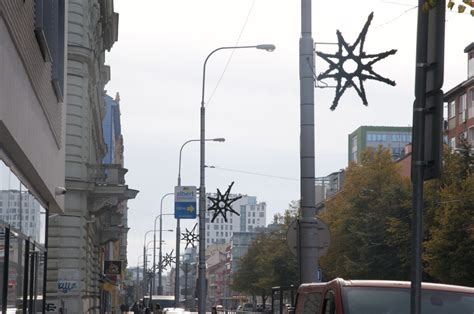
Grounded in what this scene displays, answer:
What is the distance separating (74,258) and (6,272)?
80.2 ft

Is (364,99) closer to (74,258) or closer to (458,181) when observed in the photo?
(74,258)

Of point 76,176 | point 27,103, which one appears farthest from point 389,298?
point 76,176

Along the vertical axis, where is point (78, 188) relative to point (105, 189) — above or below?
below

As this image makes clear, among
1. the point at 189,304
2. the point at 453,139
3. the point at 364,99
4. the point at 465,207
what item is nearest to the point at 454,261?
the point at 465,207

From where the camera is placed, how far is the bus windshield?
10.7 meters

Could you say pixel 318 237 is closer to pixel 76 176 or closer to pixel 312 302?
pixel 312 302

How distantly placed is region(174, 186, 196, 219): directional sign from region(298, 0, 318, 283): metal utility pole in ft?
100

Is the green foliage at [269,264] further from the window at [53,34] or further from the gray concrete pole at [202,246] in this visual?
the window at [53,34]

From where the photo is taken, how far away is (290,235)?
1814 cm

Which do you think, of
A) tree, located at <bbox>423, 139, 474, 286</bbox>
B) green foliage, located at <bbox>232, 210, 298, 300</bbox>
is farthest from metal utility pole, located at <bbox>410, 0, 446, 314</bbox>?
green foliage, located at <bbox>232, 210, 298, 300</bbox>

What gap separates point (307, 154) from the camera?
18031mm

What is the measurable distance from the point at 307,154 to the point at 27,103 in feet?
16.8

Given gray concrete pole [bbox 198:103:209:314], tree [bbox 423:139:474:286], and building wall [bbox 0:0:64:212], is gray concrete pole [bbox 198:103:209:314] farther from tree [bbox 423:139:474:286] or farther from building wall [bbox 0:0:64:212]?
building wall [bbox 0:0:64:212]

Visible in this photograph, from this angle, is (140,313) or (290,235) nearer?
(290,235)
